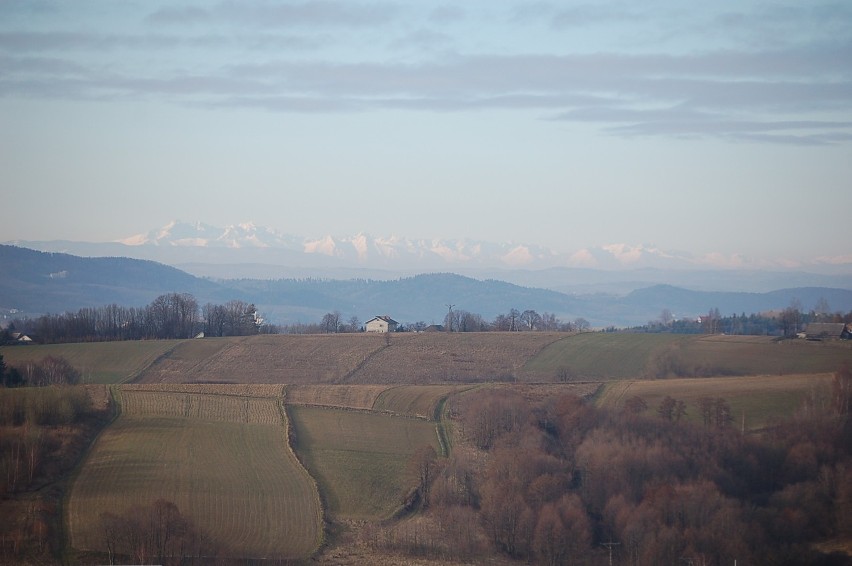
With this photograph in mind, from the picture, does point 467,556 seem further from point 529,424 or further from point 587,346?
point 587,346

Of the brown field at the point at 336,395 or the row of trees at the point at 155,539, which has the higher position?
the brown field at the point at 336,395

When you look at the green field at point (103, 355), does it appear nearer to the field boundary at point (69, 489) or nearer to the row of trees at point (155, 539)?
the field boundary at point (69, 489)

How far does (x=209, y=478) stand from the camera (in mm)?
45562

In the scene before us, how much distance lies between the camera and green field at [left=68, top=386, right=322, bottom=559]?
130 feet

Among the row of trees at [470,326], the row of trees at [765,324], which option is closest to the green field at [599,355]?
the row of trees at [470,326]

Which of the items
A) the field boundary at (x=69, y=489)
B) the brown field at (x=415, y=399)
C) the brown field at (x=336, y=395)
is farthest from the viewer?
the brown field at (x=336, y=395)

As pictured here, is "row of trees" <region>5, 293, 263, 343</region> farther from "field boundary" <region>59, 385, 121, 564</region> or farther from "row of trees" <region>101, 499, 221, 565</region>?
"row of trees" <region>101, 499, 221, 565</region>

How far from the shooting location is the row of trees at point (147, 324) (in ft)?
308

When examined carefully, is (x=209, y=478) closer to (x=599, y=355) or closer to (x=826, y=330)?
(x=599, y=355)

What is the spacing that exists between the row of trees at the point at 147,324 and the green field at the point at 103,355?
8057mm

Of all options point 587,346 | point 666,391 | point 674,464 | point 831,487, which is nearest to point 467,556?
point 674,464

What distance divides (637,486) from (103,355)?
51.7 meters

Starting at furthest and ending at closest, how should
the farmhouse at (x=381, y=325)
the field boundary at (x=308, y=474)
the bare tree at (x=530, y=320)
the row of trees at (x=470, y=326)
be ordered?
the bare tree at (x=530, y=320)
the farmhouse at (x=381, y=325)
the row of trees at (x=470, y=326)
the field boundary at (x=308, y=474)

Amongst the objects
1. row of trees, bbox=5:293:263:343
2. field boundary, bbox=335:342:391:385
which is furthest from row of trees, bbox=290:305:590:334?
field boundary, bbox=335:342:391:385
